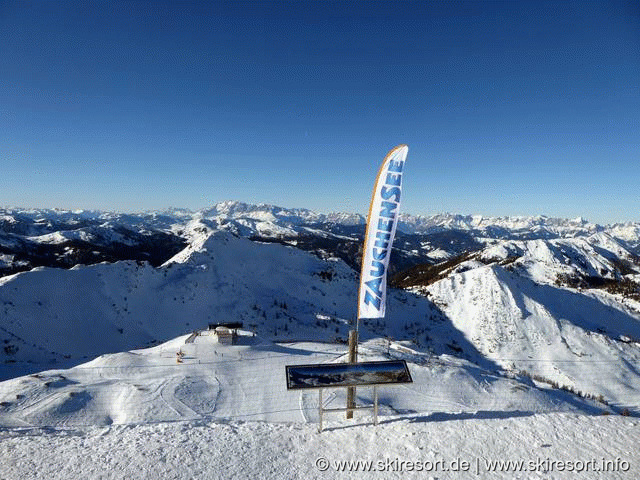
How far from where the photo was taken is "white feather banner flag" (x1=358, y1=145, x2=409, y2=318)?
1284 cm

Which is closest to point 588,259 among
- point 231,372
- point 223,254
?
point 223,254

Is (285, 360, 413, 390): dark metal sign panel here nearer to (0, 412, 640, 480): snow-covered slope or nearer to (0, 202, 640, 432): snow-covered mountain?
(0, 412, 640, 480): snow-covered slope

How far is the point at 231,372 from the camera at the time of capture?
2294 cm

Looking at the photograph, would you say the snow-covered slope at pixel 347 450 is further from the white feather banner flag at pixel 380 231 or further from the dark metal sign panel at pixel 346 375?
the white feather banner flag at pixel 380 231

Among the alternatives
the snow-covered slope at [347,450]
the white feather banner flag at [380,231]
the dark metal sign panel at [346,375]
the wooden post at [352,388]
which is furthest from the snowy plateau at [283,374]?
the white feather banner flag at [380,231]

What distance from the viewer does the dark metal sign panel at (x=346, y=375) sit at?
35.7ft

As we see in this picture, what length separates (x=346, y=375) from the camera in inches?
444

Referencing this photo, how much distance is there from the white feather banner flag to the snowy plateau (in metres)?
4.00

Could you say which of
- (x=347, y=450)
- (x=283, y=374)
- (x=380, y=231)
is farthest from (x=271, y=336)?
(x=347, y=450)

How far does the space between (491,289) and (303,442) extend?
53979mm

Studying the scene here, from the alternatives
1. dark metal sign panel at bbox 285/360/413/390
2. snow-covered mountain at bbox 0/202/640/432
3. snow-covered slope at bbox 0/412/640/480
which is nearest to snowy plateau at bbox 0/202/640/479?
snow-covered slope at bbox 0/412/640/480

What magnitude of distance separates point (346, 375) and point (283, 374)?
13.4 meters

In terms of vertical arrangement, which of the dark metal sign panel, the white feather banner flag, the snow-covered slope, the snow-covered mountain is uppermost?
the white feather banner flag

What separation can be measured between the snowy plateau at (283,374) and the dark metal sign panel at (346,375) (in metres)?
1.51
